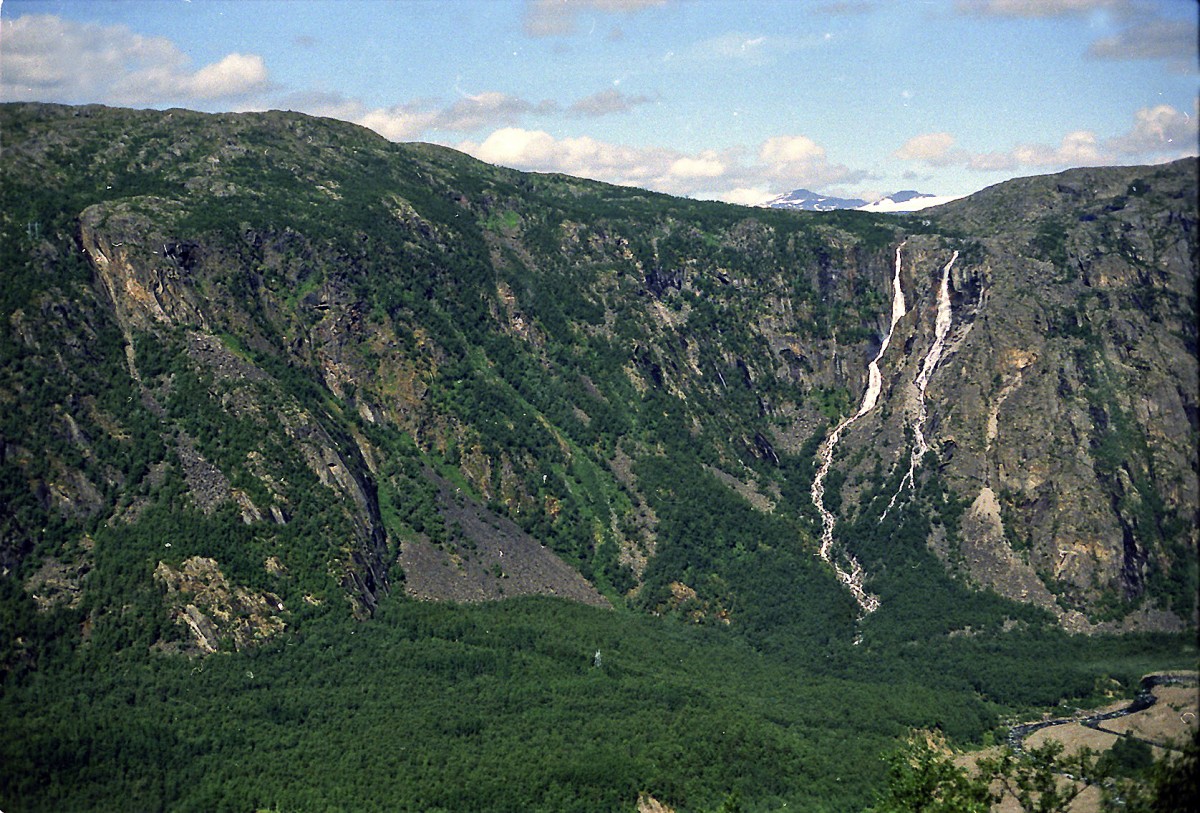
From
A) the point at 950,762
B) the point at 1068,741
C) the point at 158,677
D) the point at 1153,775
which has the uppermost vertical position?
the point at 1153,775

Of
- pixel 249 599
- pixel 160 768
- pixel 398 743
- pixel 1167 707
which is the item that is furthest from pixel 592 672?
pixel 1167 707

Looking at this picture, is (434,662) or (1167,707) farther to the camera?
(434,662)

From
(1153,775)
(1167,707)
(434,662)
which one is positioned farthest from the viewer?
(434,662)

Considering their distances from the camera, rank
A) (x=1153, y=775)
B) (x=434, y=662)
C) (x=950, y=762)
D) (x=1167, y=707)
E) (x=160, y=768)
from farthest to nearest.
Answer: (x=434, y=662) → (x=1167, y=707) → (x=160, y=768) → (x=950, y=762) → (x=1153, y=775)

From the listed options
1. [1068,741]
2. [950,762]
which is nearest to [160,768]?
[950,762]

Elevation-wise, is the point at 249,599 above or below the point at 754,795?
above

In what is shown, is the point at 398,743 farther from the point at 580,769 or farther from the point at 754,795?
the point at 754,795

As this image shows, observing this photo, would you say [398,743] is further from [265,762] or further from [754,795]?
[754,795]

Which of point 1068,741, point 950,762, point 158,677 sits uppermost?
point 950,762

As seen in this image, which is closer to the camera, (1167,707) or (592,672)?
(1167,707)
